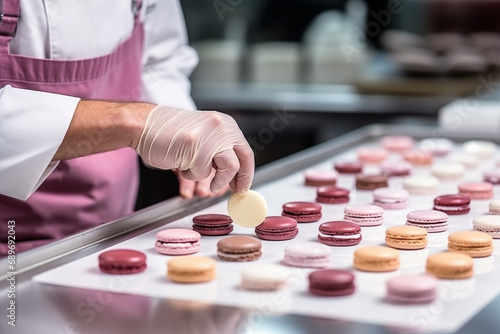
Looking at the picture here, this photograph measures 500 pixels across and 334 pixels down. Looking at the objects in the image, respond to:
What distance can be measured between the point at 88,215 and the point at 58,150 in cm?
50

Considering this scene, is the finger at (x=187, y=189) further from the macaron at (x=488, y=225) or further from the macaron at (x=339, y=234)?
the macaron at (x=488, y=225)

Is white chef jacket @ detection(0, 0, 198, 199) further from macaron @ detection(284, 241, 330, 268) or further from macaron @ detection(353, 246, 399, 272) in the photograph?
macaron @ detection(353, 246, 399, 272)

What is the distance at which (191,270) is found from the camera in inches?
53.8

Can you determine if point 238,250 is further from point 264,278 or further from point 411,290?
point 411,290

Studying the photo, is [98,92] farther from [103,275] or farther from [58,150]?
[103,275]

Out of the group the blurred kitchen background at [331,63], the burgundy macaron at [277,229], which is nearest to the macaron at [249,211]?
the burgundy macaron at [277,229]

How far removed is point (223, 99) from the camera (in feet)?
13.1

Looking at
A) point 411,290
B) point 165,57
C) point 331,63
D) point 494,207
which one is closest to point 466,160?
point 494,207

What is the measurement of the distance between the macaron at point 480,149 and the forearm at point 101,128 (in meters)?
1.18

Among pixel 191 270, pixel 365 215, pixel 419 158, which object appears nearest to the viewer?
pixel 191 270

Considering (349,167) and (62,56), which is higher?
(62,56)

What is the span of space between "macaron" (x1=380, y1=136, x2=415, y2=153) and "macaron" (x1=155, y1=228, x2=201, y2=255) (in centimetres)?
114

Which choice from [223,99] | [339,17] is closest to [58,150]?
[223,99]

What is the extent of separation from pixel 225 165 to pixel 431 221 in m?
0.44
